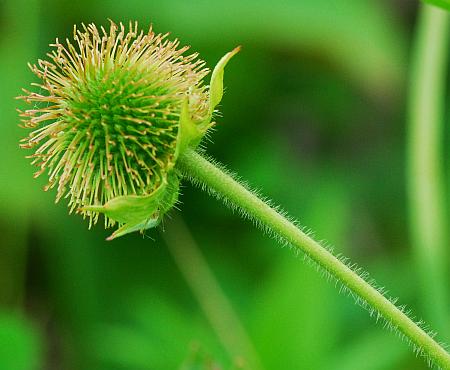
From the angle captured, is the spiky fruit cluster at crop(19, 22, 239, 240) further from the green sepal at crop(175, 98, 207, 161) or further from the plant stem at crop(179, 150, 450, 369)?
the plant stem at crop(179, 150, 450, 369)

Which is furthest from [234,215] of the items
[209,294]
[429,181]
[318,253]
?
[318,253]

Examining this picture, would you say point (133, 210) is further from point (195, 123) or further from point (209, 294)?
point (209, 294)

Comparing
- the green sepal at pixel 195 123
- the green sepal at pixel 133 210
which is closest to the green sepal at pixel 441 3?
the green sepal at pixel 195 123

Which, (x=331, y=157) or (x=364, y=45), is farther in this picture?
(x=331, y=157)

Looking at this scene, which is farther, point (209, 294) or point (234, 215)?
point (234, 215)

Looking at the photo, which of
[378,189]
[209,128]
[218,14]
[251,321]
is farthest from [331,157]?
[209,128]

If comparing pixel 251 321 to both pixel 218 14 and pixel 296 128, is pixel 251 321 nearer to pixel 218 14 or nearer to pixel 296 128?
pixel 218 14

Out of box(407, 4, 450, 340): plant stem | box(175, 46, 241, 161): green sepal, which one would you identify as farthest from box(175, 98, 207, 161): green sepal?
box(407, 4, 450, 340): plant stem
